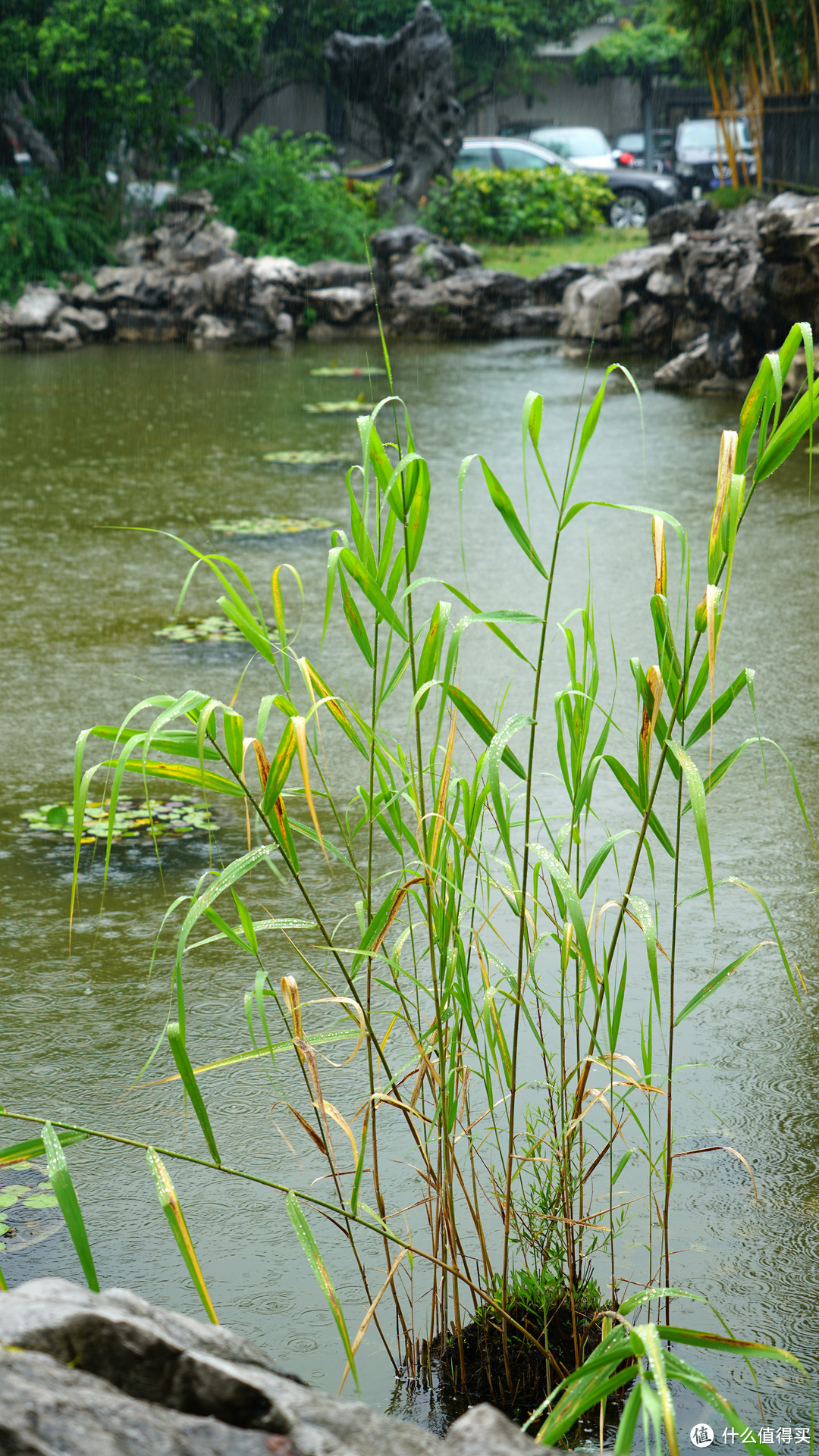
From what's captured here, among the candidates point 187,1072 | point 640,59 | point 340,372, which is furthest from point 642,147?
point 187,1072

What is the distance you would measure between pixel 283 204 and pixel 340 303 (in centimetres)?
325

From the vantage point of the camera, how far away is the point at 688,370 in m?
10.4

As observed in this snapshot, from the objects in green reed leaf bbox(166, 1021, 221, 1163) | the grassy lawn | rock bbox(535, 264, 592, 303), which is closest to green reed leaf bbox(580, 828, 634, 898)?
green reed leaf bbox(166, 1021, 221, 1163)

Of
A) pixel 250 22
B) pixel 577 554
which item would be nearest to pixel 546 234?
pixel 250 22

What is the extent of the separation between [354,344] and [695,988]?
1213 cm

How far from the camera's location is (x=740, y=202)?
12922 millimetres

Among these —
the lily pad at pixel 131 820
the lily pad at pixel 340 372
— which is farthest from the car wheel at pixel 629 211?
the lily pad at pixel 131 820

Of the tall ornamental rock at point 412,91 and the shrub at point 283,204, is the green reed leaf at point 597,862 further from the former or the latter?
the tall ornamental rock at point 412,91

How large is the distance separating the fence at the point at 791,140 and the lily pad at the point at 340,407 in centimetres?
429

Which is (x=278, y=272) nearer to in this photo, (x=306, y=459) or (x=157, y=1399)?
(x=306, y=459)

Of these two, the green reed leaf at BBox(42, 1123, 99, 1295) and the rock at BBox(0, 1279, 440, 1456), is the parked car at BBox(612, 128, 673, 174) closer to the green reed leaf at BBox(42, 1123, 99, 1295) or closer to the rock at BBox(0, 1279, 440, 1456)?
the green reed leaf at BBox(42, 1123, 99, 1295)

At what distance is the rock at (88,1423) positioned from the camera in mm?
923

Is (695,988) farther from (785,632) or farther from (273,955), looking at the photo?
(785,632)

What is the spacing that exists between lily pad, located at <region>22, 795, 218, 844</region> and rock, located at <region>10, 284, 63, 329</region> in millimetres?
11448
